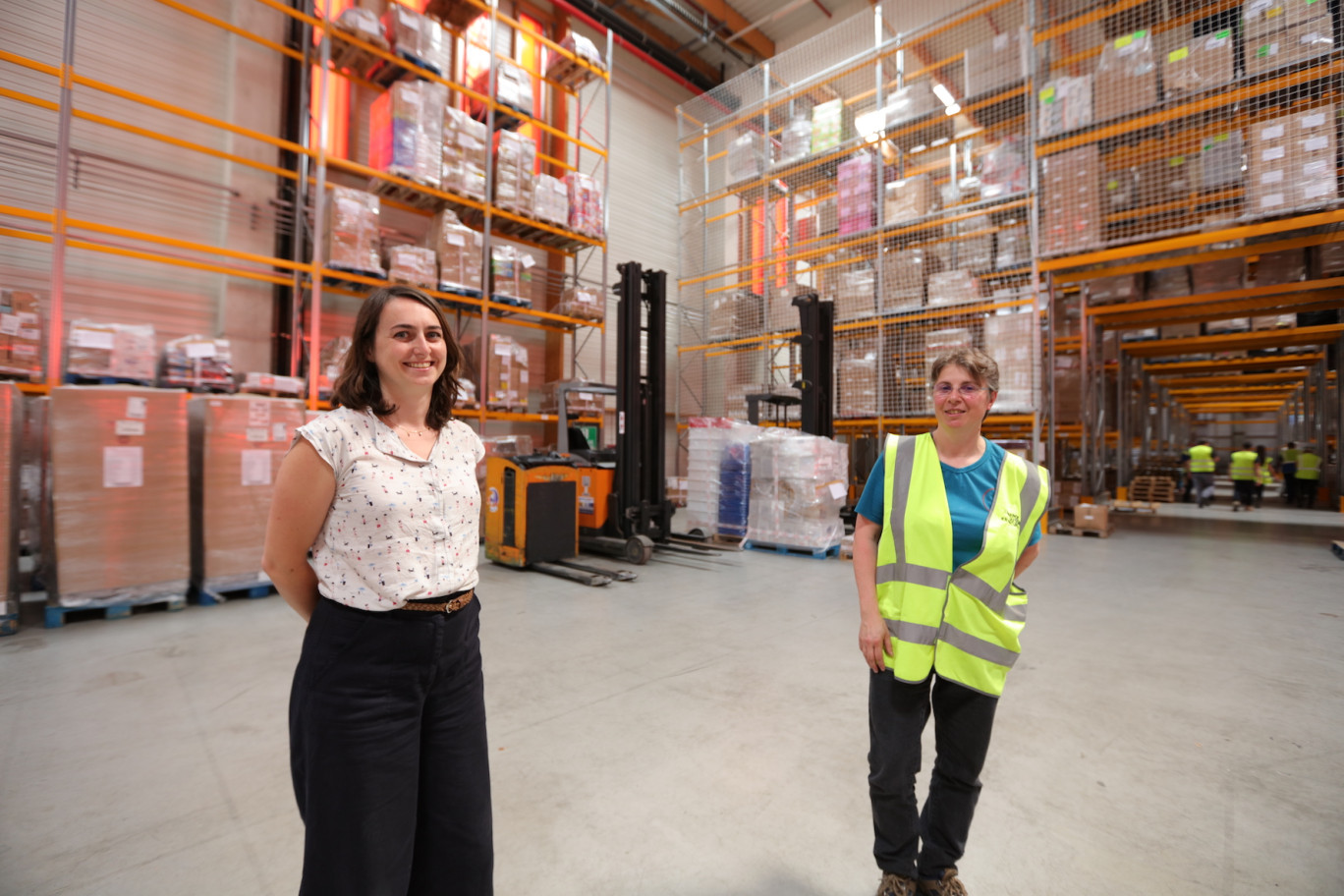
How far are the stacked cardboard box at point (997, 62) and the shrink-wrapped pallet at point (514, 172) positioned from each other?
6870mm

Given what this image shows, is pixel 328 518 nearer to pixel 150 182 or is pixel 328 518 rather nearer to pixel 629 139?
pixel 150 182

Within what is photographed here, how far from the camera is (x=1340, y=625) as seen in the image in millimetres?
4203

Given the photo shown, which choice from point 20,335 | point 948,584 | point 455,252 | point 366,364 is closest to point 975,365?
point 948,584

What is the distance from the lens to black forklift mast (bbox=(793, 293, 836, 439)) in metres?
7.92

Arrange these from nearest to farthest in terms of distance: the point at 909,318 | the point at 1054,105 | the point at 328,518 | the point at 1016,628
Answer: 1. the point at 328,518
2. the point at 1016,628
3. the point at 1054,105
4. the point at 909,318

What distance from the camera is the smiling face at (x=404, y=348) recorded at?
1260 mm

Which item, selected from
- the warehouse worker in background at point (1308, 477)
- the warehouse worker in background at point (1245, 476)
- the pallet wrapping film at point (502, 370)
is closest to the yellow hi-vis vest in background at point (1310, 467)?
the warehouse worker in background at point (1308, 477)

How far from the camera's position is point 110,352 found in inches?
190

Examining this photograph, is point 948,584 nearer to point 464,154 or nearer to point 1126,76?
point 464,154

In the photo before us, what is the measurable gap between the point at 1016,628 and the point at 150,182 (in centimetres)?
894

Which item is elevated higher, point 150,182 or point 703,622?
point 150,182

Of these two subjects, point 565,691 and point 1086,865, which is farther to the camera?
point 565,691

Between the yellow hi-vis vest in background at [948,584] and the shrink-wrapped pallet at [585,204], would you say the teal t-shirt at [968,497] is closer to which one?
the yellow hi-vis vest in background at [948,584]

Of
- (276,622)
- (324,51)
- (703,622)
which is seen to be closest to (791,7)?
(324,51)
